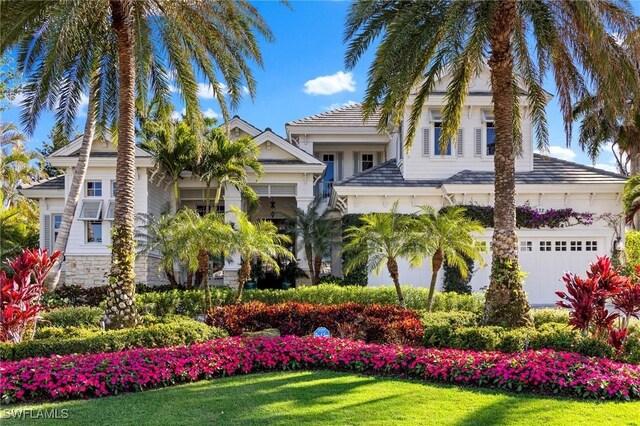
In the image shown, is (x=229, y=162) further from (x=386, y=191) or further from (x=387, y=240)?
(x=387, y=240)

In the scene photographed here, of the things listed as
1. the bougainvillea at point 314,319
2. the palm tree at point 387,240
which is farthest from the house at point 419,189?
the bougainvillea at point 314,319

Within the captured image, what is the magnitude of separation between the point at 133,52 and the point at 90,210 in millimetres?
10648

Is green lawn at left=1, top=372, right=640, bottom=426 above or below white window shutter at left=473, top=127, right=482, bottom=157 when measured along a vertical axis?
below

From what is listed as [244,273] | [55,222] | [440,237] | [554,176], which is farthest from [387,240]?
[55,222]

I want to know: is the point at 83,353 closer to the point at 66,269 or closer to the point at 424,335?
the point at 424,335

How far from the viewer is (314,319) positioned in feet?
45.7

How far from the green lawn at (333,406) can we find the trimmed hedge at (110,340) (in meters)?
2.22

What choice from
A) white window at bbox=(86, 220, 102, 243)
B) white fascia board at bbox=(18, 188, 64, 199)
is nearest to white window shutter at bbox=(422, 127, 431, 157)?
white window at bbox=(86, 220, 102, 243)

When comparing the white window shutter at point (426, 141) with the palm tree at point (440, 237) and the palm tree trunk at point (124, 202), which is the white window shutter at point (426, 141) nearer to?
the palm tree at point (440, 237)

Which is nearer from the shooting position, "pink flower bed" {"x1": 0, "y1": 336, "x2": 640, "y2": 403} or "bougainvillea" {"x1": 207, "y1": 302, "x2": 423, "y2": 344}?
"pink flower bed" {"x1": 0, "y1": 336, "x2": 640, "y2": 403}

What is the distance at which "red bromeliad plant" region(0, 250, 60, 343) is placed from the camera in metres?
10.8

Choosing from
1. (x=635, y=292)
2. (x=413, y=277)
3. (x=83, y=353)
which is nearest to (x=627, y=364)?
(x=635, y=292)

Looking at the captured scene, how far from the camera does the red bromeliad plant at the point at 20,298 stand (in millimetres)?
10781

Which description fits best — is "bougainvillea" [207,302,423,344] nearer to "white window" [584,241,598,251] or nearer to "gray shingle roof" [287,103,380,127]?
"white window" [584,241,598,251]
